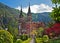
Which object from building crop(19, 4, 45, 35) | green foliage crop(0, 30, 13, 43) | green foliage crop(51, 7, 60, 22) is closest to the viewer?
green foliage crop(51, 7, 60, 22)

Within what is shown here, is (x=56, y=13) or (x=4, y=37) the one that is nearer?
(x=56, y=13)

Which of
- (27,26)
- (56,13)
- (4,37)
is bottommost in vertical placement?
(27,26)

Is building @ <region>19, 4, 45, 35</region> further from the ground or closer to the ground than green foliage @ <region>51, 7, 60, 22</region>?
closer to the ground

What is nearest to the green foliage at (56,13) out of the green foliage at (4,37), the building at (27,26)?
the green foliage at (4,37)

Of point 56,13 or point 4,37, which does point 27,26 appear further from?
point 56,13

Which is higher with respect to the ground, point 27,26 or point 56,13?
point 56,13

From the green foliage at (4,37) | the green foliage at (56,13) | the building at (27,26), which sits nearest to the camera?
the green foliage at (56,13)

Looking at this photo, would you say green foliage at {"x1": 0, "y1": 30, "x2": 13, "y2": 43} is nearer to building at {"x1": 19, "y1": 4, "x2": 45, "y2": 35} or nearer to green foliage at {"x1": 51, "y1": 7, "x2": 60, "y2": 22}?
green foliage at {"x1": 51, "y1": 7, "x2": 60, "y2": 22}

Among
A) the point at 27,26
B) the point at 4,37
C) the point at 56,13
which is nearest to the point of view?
the point at 56,13

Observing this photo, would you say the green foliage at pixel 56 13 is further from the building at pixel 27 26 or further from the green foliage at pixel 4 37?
the building at pixel 27 26

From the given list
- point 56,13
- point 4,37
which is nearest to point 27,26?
point 4,37

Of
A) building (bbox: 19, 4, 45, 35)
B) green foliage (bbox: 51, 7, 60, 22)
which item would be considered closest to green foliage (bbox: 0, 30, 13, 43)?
green foliage (bbox: 51, 7, 60, 22)

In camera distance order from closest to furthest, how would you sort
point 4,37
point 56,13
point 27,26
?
point 56,13 < point 4,37 < point 27,26

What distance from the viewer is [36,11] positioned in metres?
19.8
